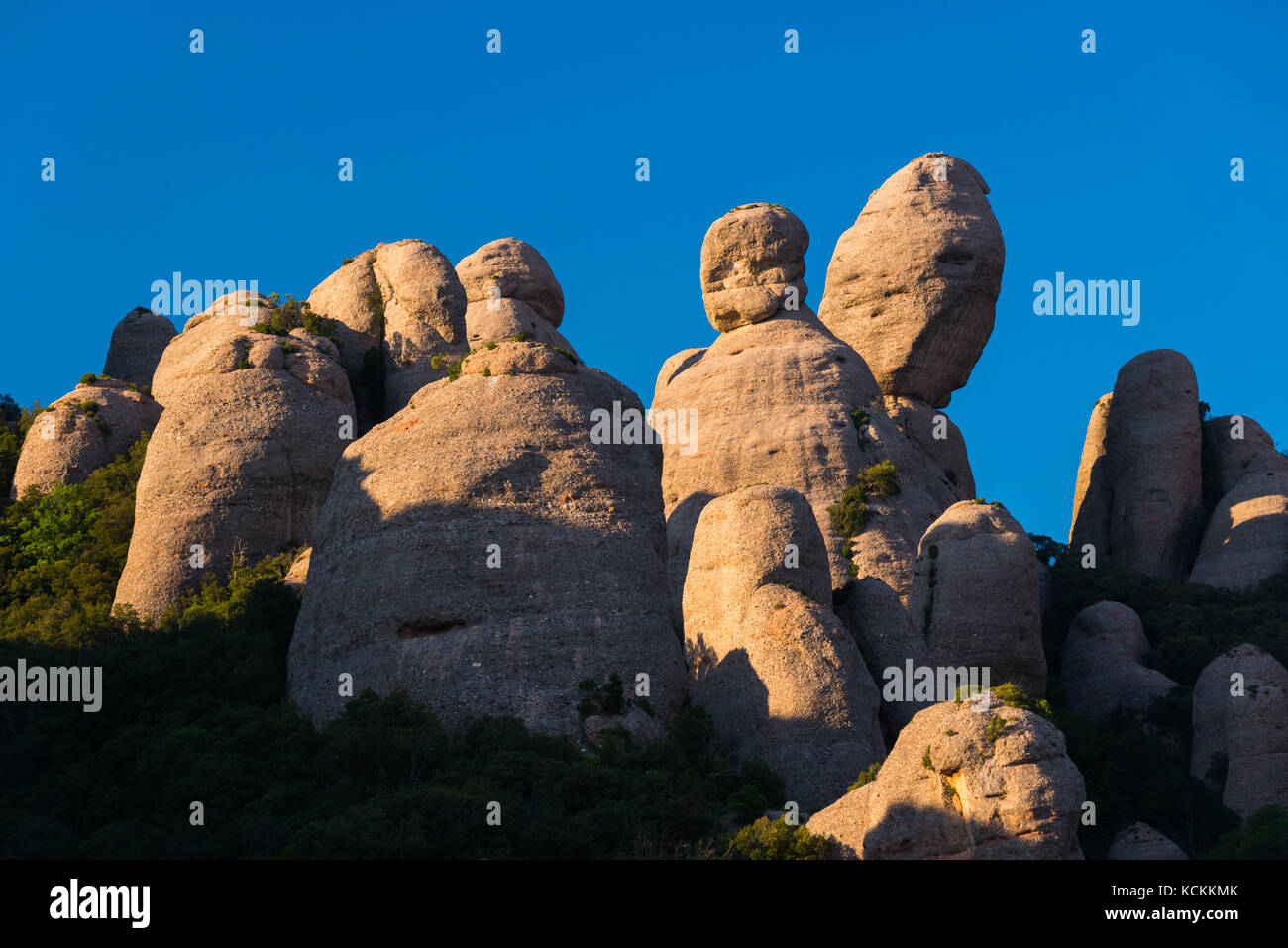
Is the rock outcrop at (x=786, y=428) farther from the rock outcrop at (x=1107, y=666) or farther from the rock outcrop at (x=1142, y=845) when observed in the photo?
the rock outcrop at (x=1142, y=845)

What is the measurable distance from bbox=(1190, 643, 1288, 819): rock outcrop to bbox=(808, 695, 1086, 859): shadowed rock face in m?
15.0

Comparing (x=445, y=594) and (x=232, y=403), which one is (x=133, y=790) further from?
(x=232, y=403)

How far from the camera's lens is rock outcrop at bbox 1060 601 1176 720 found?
48125 millimetres

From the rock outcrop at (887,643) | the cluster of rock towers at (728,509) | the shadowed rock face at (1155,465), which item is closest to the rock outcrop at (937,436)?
the cluster of rock towers at (728,509)

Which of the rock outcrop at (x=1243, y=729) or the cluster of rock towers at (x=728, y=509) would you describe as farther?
the rock outcrop at (x=1243, y=729)

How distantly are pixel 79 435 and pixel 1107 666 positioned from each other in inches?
1374

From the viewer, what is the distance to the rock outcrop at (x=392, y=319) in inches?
2370

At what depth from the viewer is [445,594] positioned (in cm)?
3838

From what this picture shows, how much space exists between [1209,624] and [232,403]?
3171cm

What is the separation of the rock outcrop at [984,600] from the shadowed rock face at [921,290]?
17.9 m

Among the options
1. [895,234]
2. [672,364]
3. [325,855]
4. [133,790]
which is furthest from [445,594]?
[895,234]

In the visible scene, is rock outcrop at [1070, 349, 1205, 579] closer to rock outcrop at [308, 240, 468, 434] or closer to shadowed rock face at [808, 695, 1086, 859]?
rock outcrop at [308, 240, 468, 434]

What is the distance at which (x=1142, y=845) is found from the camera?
125ft

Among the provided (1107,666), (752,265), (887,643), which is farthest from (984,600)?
(752,265)
